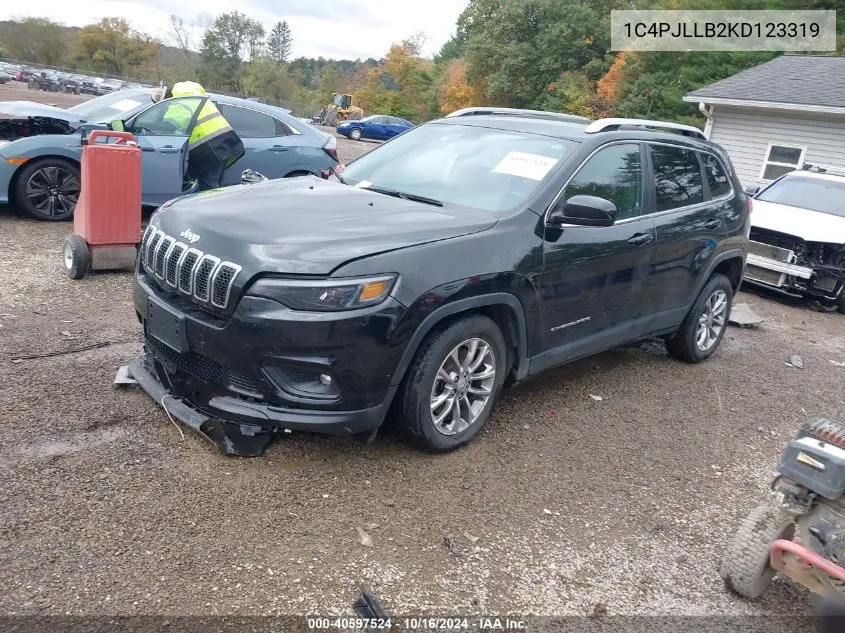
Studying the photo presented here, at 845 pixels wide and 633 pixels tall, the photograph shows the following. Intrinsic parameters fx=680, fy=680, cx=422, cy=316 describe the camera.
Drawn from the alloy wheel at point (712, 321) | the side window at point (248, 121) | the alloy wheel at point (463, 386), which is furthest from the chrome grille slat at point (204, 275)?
the side window at point (248, 121)

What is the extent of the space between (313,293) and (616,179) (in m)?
2.40

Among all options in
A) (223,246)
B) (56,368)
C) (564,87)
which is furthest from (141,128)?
(564,87)

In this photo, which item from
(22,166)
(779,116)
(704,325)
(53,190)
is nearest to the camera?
(704,325)

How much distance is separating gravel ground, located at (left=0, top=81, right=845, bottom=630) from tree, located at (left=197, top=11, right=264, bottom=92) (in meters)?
76.7

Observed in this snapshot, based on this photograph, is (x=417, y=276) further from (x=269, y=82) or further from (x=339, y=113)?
(x=269, y=82)

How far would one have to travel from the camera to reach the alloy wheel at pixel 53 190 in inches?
307

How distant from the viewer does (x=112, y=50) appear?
250 ft

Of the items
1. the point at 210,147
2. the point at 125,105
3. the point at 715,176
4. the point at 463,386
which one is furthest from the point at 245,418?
the point at 125,105

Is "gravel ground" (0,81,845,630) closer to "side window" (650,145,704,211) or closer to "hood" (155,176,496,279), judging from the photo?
"hood" (155,176,496,279)

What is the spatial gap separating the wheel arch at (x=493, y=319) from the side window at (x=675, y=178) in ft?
5.47

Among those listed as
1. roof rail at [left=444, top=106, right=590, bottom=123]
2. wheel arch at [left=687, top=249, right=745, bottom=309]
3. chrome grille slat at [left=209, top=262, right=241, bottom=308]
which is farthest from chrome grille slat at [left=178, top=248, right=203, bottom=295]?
wheel arch at [left=687, top=249, right=745, bottom=309]

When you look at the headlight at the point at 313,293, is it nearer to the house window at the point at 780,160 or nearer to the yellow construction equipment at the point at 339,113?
the house window at the point at 780,160

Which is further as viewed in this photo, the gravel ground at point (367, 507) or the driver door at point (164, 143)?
the driver door at point (164, 143)

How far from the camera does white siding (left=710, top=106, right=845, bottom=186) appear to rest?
1512 cm
